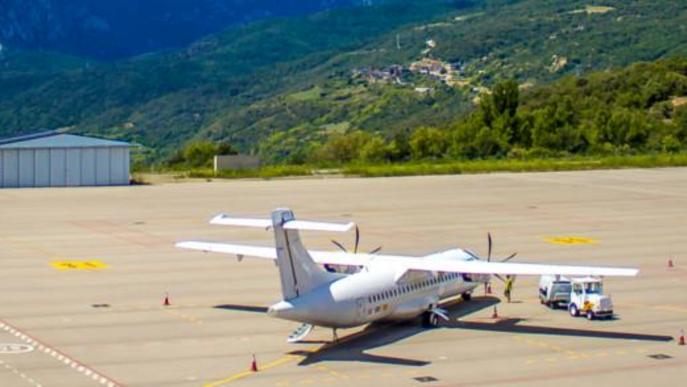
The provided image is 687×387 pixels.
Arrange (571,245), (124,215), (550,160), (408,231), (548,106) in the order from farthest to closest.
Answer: (548,106), (550,160), (124,215), (408,231), (571,245)

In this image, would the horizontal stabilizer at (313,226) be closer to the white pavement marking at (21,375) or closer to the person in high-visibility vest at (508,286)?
the white pavement marking at (21,375)

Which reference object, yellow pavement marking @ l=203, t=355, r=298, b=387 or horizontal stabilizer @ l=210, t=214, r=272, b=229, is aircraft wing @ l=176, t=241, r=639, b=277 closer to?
horizontal stabilizer @ l=210, t=214, r=272, b=229

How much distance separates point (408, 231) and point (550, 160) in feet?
170

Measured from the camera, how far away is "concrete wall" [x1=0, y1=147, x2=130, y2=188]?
94375 mm

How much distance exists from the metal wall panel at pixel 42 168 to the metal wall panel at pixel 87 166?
2389 millimetres

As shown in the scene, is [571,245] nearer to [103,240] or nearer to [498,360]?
[103,240]

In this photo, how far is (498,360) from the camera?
40.4m

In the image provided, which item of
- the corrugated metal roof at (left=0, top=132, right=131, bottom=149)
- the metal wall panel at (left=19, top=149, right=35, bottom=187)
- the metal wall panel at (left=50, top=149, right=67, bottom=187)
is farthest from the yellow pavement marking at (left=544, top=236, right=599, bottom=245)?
the metal wall panel at (left=19, top=149, right=35, bottom=187)

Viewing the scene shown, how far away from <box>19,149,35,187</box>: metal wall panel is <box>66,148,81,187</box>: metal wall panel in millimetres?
2466

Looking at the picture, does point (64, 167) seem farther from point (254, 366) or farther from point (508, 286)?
point (254, 366)

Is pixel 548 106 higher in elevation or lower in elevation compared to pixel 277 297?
higher

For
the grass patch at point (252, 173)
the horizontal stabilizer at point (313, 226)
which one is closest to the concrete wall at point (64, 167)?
the grass patch at point (252, 173)

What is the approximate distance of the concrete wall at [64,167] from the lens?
94.4m

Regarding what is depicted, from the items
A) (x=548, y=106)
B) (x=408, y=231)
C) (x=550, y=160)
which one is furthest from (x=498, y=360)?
(x=548, y=106)
